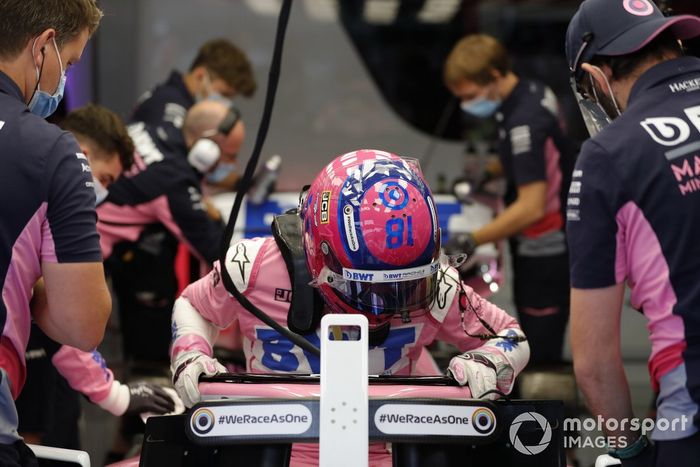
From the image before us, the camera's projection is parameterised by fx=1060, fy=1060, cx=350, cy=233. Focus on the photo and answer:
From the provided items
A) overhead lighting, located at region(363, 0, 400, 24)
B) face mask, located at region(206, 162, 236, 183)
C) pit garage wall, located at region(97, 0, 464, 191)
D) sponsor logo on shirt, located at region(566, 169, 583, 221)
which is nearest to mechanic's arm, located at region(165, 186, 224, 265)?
face mask, located at region(206, 162, 236, 183)

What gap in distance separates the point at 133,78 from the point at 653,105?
19.6ft

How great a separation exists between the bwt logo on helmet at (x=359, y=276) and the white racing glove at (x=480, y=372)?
268 mm

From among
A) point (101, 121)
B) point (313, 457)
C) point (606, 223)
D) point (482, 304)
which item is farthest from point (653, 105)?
point (101, 121)

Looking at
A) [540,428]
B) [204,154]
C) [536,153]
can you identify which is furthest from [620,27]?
[204,154]

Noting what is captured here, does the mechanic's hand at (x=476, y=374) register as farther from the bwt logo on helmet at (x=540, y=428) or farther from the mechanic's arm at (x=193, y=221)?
the mechanic's arm at (x=193, y=221)

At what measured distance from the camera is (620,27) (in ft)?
7.13

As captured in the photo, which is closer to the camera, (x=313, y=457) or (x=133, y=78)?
(x=313, y=457)

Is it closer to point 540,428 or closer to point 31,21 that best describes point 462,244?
point 540,428

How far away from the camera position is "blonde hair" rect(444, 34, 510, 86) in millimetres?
5031

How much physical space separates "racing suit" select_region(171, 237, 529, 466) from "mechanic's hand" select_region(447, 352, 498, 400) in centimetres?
19

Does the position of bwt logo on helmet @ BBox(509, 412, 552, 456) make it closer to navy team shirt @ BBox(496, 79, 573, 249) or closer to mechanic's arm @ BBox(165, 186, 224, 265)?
mechanic's arm @ BBox(165, 186, 224, 265)

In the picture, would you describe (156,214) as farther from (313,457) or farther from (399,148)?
(399,148)

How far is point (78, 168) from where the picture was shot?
2.08 m

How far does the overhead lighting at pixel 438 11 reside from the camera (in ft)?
26.0
